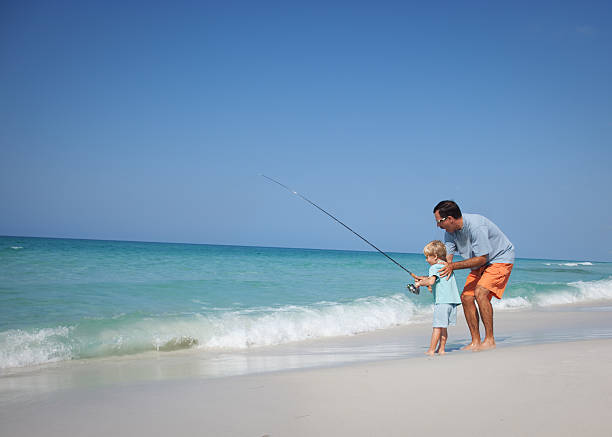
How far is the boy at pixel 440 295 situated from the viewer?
154 inches

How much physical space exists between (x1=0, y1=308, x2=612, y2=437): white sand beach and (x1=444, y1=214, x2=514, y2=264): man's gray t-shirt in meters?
0.97

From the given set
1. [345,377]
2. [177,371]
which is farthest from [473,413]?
[177,371]

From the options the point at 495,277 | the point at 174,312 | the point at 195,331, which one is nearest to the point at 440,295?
the point at 495,277

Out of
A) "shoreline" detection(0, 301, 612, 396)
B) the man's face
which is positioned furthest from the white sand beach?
the man's face

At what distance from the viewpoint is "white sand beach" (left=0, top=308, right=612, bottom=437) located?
194 centimetres

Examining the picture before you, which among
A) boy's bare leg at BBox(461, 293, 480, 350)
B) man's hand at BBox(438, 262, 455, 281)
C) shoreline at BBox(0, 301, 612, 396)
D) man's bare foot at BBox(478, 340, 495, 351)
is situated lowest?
shoreline at BBox(0, 301, 612, 396)

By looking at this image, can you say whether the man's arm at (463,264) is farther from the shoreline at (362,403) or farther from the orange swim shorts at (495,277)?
the shoreline at (362,403)

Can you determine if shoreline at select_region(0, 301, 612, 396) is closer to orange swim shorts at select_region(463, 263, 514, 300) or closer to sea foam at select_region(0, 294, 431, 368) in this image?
sea foam at select_region(0, 294, 431, 368)

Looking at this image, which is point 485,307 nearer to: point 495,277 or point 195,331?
point 495,277

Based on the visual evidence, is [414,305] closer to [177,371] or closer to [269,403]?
[177,371]

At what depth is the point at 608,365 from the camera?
2.76 metres

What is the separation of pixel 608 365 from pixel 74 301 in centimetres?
675

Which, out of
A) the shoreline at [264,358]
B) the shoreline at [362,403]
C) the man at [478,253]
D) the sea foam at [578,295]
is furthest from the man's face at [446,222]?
the sea foam at [578,295]

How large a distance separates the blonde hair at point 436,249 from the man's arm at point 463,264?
0.18m
